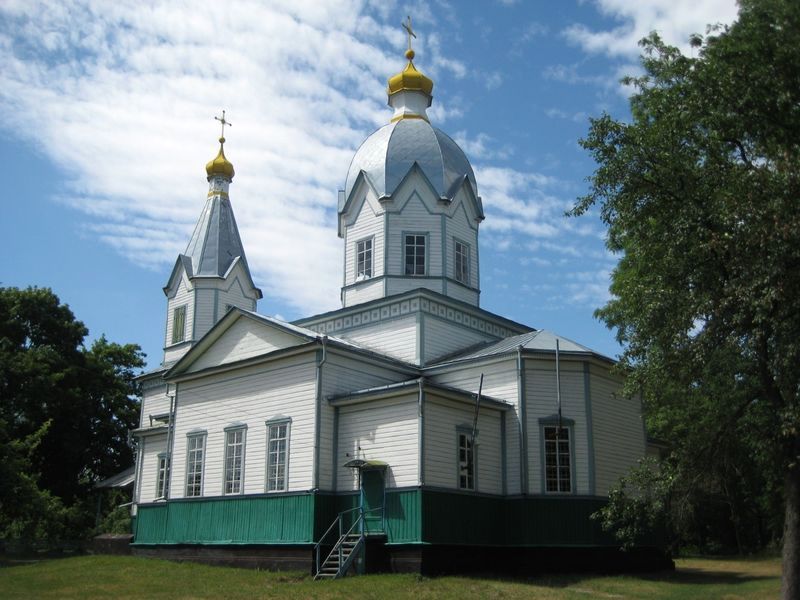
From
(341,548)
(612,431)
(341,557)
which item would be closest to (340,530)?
(341,548)

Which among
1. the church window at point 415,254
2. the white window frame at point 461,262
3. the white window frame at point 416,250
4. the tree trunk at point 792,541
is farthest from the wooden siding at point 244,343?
the tree trunk at point 792,541

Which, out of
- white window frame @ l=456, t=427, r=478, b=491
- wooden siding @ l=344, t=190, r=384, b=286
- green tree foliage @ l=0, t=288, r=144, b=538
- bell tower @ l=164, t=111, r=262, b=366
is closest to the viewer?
white window frame @ l=456, t=427, r=478, b=491

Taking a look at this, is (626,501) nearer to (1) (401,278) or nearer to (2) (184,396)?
(1) (401,278)

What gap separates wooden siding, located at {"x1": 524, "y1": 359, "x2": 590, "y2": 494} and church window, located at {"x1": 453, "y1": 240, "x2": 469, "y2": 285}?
5.32 meters

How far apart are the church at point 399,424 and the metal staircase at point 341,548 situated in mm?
51

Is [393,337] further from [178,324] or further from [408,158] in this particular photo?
[178,324]

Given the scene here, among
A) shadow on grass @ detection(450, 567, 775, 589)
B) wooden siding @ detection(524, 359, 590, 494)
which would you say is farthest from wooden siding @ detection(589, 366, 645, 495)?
shadow on grass @ detection(450, 567, 775, 589)

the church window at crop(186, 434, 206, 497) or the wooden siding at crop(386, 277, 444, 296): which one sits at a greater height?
the wooden siding at crop(386, 277, 444, 296)

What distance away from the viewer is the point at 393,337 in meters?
24.6

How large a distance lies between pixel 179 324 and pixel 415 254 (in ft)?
38.8

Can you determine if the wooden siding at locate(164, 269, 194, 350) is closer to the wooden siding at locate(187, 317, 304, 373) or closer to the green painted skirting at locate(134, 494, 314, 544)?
the wooden siding at locate(187, 317, 304, 373)

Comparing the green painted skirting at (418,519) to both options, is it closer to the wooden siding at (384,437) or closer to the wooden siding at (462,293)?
the wooden siding at (384,437)

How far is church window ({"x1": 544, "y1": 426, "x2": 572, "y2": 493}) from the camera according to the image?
21.4 metres

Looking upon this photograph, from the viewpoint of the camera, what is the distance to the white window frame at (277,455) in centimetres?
2102
